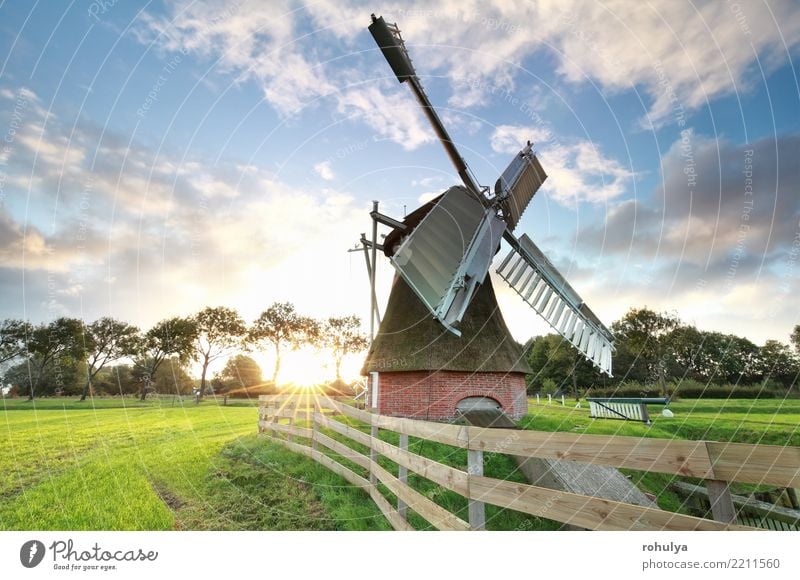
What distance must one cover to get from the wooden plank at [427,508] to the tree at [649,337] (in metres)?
18.4

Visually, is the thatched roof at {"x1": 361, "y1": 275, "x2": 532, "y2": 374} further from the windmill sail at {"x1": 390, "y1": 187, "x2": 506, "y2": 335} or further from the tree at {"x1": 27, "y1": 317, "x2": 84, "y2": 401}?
the tree at {"x1": 27, "y1": 317, "x2": 84, "y2": 401}

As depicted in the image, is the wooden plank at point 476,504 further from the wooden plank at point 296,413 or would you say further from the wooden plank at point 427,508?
the wooden plank at point 296,413

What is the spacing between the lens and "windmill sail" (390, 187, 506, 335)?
7836mm

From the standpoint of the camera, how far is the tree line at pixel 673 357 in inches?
176

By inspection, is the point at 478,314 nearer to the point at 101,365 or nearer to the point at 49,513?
the point at 101,365

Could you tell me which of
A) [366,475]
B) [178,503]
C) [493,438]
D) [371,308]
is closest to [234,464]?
[178,503]

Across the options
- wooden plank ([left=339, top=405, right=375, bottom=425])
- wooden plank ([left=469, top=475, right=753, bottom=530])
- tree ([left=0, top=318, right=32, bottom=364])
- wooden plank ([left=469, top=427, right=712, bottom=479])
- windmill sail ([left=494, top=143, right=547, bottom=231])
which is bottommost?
→ wooden plank ([left=469, top=475, right=753, bottom=530])

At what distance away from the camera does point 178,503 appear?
4.89 m

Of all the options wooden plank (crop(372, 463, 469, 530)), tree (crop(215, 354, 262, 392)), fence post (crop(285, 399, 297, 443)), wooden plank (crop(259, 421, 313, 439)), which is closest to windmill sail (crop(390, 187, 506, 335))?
wooden plank (crop(372, 463, 469, 530))

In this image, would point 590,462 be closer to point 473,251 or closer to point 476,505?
point 476,505

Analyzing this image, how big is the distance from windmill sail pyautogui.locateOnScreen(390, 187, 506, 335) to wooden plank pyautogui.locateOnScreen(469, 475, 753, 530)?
4.44m

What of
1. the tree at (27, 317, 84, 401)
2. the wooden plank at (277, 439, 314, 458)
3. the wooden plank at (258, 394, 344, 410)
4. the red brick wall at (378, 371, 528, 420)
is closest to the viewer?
the tree at (27, 317, 84, 401)

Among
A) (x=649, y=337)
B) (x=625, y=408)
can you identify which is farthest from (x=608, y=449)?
(x=649, y=337)
